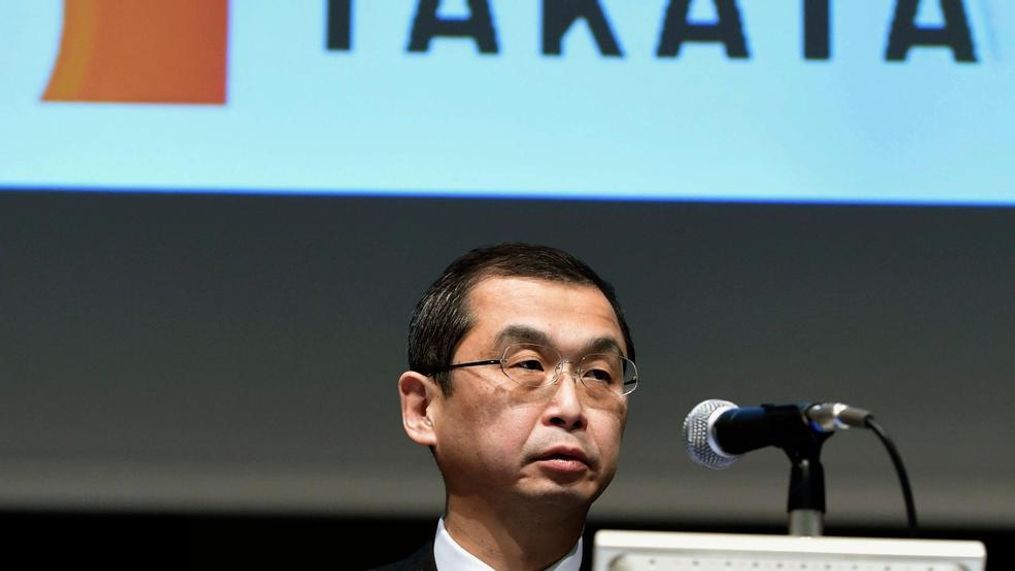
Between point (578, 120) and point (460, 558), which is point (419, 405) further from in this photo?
point (578, 120)

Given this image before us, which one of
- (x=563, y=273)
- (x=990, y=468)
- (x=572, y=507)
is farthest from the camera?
(x=990, y=468)

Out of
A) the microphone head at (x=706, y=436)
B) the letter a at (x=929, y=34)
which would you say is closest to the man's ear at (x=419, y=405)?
the microphone head at (x=706, y=436)

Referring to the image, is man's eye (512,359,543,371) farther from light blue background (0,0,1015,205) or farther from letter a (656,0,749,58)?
letter a (656,0,749,58)

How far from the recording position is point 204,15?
3008mm

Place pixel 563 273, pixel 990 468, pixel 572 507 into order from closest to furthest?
pixel 572 507
pixel 563 273
pixel 990 468

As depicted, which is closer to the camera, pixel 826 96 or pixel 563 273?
pixel 563 273

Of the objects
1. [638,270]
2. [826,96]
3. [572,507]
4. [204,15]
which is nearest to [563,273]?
[572,507]

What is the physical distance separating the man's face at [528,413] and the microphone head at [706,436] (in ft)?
1.00

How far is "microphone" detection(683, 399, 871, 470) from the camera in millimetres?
1680

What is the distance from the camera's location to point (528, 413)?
2.09 meters

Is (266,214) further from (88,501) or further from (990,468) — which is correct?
(990,468)

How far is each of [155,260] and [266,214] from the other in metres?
0.24

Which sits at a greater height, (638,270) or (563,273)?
(563,273)

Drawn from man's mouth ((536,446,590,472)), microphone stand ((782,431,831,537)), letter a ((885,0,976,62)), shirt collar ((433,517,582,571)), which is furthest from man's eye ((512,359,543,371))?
letter a ((885,0,976,62))
